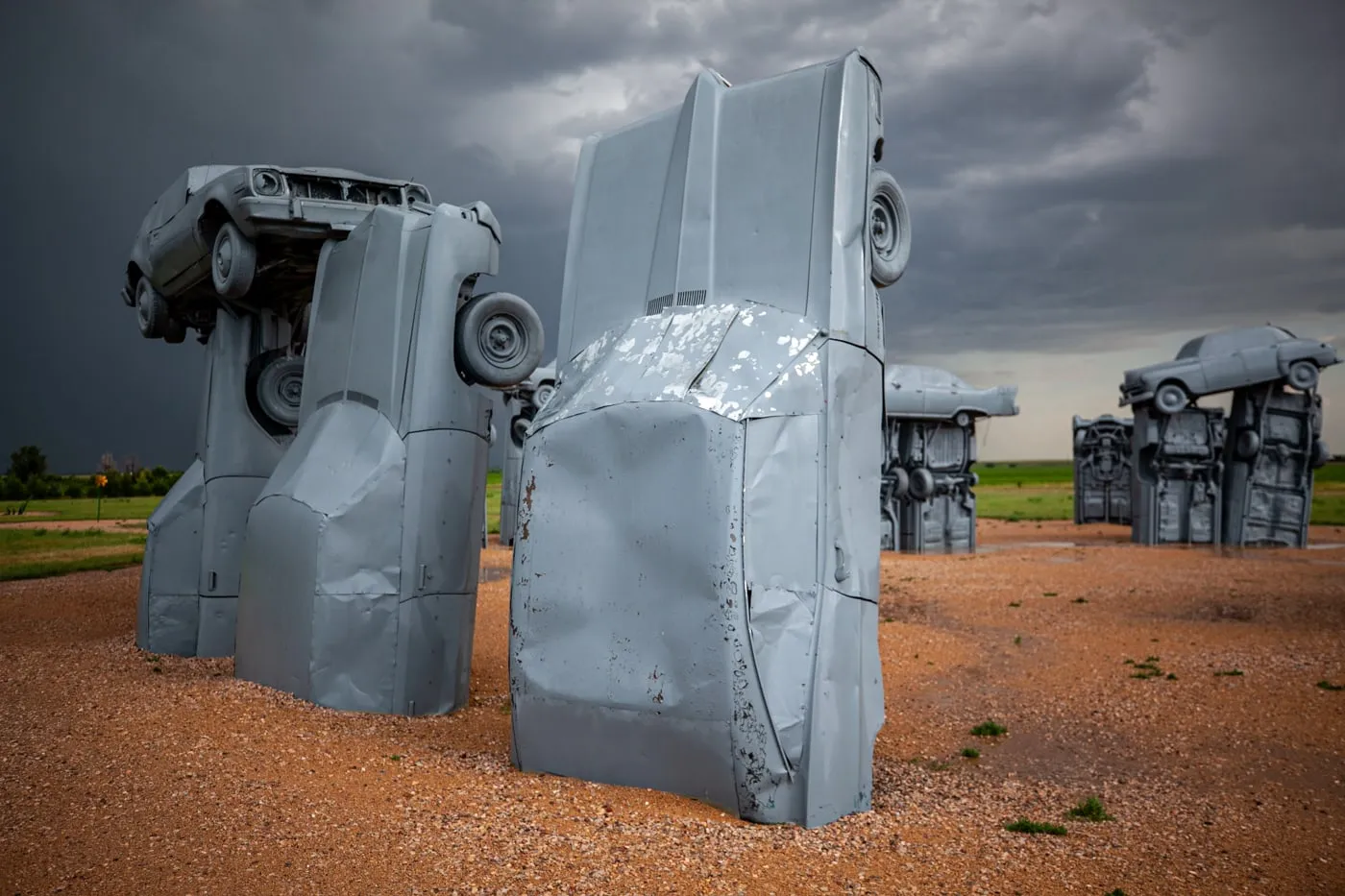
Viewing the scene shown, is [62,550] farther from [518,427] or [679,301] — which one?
[679,301]

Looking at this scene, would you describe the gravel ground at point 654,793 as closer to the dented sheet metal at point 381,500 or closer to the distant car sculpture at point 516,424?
the dented sheet metal at point 381,500

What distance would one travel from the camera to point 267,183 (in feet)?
28.0

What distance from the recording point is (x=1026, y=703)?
886 cm

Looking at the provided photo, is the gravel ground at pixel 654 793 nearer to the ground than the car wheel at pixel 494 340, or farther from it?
nearer to the ground

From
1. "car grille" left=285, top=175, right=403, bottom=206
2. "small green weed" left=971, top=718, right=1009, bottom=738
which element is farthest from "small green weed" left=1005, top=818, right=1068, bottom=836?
"car grille" left=285, top=175, right=403, bottom=206

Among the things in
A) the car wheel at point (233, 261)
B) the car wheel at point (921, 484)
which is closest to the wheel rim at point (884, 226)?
the car wheel at point (233, 261)

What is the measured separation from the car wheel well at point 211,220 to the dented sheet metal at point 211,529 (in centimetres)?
110

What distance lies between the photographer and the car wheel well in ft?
29.9

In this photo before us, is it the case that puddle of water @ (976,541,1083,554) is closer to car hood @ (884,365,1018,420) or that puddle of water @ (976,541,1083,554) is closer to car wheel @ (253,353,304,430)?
car hood @ (884,365,1018,420)

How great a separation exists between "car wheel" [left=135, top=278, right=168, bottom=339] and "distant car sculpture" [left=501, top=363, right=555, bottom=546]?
1124 cm

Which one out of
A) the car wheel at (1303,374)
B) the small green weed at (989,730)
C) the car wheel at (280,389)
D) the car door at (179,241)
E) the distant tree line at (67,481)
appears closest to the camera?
the small green weed at (989,730)

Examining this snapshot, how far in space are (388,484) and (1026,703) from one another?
6.31 m

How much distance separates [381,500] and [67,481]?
35.9 feet

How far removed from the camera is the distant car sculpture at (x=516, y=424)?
2280 centimetres
